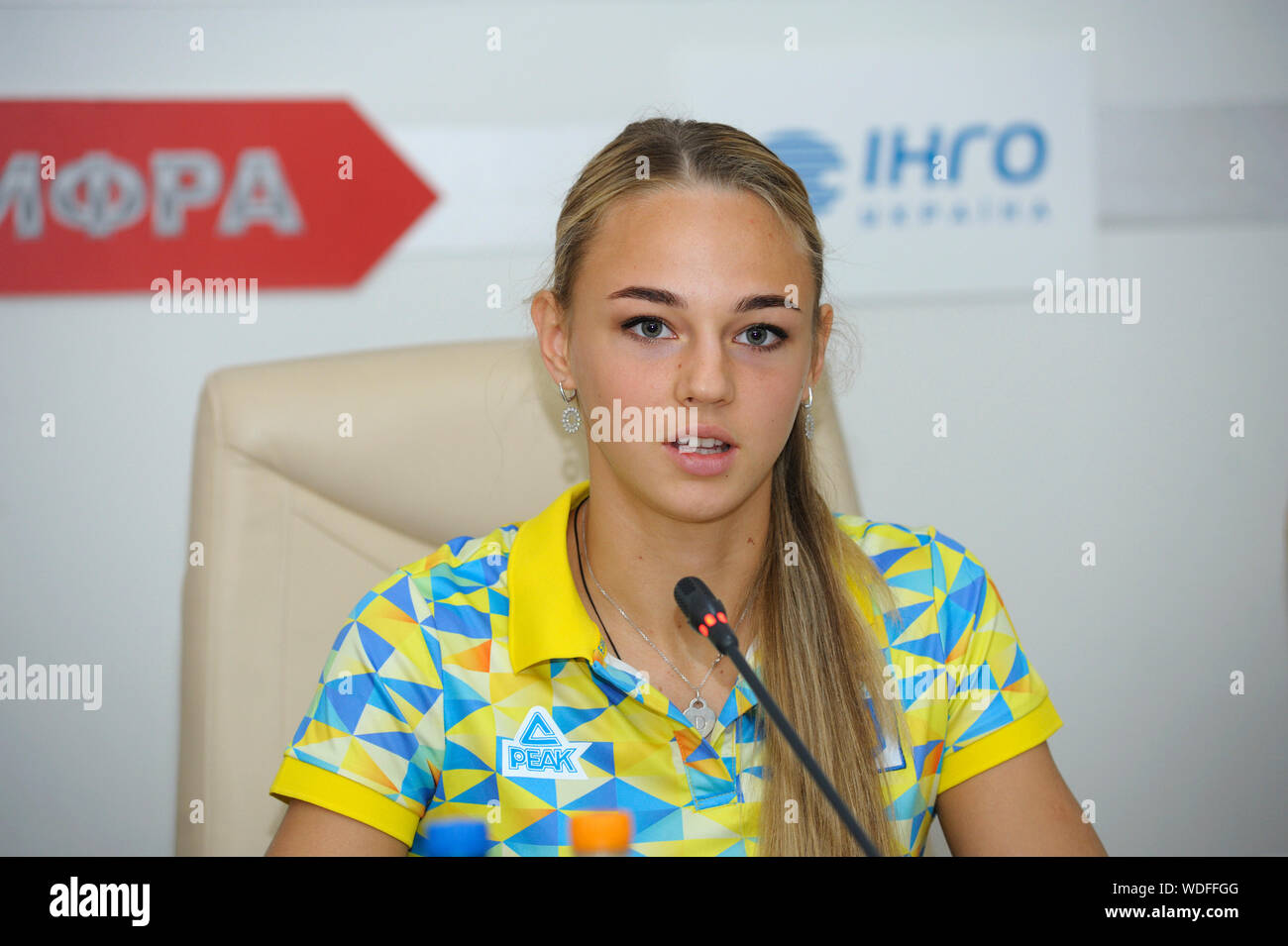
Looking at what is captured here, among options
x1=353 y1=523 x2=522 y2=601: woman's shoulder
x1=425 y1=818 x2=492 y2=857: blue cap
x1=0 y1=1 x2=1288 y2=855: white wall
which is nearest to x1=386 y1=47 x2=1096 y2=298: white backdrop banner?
x1=0 y1=1 x2=1288 y2=855: white wall

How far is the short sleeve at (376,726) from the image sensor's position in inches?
42.4

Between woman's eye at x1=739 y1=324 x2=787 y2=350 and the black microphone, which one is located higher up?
woman's eye at x1=739 y1=324 x2=787 y2=350

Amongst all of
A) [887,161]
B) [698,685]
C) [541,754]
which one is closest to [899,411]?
[887,161]

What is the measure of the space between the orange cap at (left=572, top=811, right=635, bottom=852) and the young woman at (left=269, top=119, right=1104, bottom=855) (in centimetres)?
55

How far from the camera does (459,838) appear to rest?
56 centimetres

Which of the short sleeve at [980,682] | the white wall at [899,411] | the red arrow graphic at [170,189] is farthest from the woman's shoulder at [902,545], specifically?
the red arrow graphic at [170,189]

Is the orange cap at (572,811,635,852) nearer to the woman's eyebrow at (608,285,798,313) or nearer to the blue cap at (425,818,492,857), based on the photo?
the blue cap at (425,818,492,857)

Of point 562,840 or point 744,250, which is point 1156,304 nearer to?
point 744,250

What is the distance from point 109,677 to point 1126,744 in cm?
158

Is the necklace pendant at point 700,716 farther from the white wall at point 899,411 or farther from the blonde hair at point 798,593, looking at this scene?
the white wall at point 899,411

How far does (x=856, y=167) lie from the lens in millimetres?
1870

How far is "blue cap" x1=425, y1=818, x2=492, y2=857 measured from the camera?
1.85 ft
